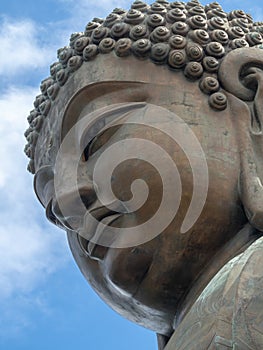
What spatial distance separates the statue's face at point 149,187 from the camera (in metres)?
5.02

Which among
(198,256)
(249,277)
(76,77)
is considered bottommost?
(198,256)

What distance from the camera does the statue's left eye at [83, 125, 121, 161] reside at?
531cm

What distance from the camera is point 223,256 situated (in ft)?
16.4

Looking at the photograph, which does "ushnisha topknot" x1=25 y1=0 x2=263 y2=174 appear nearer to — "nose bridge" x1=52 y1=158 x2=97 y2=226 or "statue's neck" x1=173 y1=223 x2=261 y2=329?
"nose bridge" x1=52 y1=158 x2=97 y2=226

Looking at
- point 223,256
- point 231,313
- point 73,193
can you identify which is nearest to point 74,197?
point 73,193

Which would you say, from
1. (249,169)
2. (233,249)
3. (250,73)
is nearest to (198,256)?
(233,249)

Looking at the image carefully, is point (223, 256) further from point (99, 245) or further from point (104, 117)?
point (104, 117)

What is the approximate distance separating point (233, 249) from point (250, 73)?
93cm

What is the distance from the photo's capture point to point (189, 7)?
575 centimetres

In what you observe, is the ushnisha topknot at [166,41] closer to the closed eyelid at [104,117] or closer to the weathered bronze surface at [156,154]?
the weathered bronze surface at [156,154]

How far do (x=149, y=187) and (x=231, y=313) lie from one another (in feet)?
4.03

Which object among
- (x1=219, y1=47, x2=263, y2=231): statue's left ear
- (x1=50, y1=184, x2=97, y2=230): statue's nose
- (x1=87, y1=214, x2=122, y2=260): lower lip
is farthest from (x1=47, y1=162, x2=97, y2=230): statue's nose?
(x1=219, y1=47, x2=263, y2=231): statue's left ear

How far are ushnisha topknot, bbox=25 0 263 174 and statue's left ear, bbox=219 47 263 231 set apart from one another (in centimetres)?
8

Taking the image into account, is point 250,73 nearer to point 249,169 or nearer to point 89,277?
point 249,169
